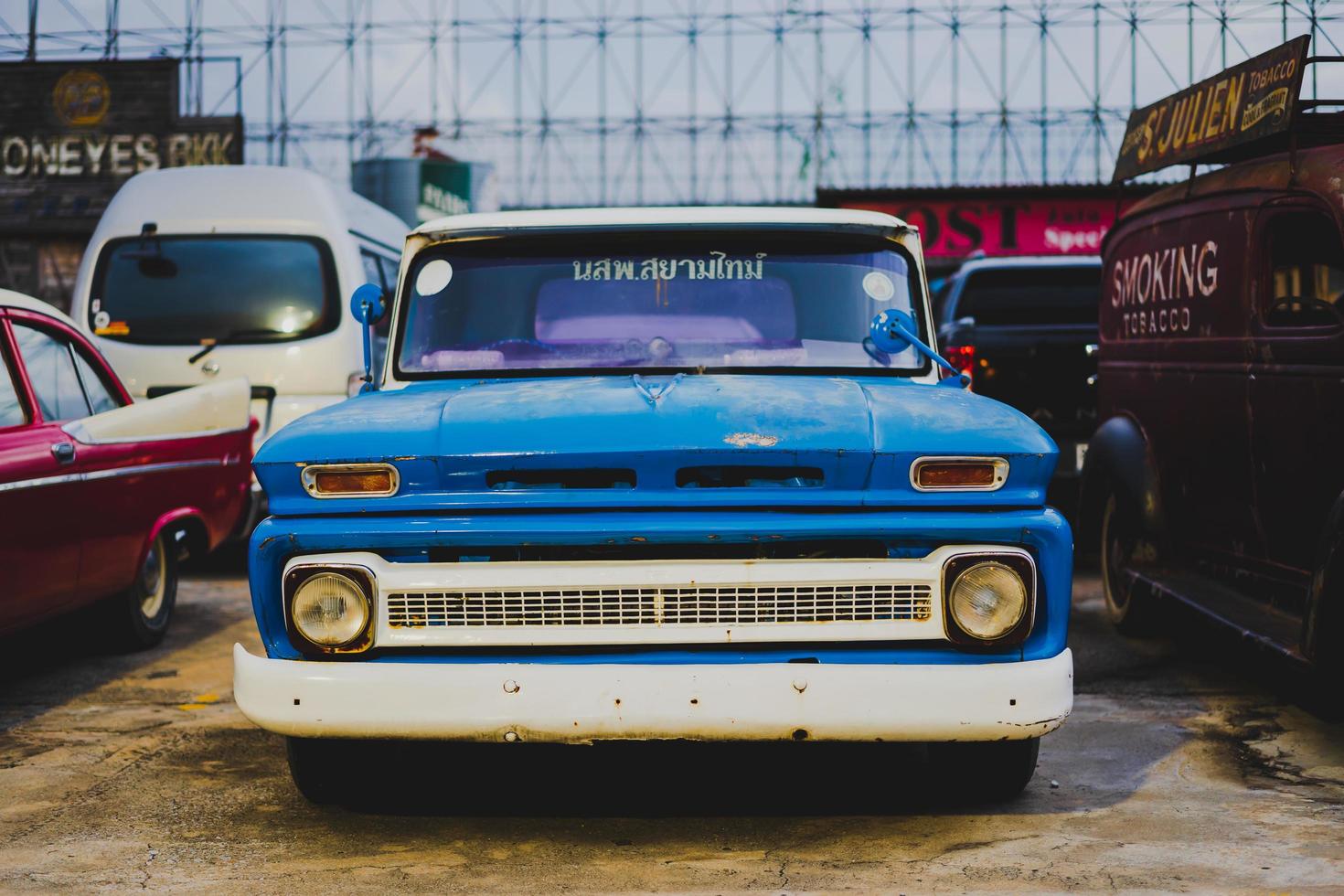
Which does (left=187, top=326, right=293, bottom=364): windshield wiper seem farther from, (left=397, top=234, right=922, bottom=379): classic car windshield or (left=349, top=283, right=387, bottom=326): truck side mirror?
(left=397, top=234, right=922, bottom=379): classic car windshield

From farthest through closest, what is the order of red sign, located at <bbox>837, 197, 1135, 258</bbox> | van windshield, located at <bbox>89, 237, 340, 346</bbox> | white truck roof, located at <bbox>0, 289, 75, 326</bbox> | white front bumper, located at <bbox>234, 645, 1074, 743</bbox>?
red sign, located at <bbox>837, 197, 1135, 258</bbox> < van windshield, located at <bbox>89, 237, 340, 346</bbox> < white truck roof, located at <bbox>0, 289, 75, 326</bbox> < white front bumper, located at <bbox>234, 645, 1074, 743</bbox>

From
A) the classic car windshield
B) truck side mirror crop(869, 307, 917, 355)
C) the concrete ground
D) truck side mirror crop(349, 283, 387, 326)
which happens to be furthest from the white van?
truck side mirror crop(869, 307, 917, 355)

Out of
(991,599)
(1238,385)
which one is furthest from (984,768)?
(1238,385)

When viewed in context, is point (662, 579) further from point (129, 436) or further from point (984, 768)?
point (129, 436)

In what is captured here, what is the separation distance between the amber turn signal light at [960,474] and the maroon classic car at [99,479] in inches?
139

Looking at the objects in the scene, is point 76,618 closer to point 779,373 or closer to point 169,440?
point 169,440

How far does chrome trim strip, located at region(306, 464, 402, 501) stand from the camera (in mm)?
4016

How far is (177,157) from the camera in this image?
29.0m

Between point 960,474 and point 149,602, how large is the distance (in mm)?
4798

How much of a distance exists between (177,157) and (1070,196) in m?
16.8

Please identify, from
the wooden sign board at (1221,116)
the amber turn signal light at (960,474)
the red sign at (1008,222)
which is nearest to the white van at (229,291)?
the wooden sign board at (1221,116)

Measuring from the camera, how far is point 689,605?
13.1ft

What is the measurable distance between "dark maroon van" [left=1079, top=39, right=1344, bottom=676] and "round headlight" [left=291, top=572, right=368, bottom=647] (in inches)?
117

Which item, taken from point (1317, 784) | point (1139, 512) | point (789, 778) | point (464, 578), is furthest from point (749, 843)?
point (1139, 512)
